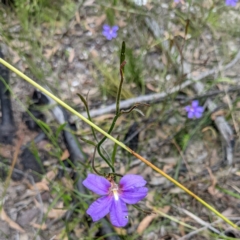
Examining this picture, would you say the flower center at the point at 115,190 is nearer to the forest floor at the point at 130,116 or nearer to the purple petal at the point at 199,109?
the forest floor at the point at 130,116

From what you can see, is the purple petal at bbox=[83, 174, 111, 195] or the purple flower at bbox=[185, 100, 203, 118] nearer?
the purple petal at bbox=[83, 174, 111, 195]

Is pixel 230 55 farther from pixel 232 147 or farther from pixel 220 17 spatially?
→ pixel 232 147

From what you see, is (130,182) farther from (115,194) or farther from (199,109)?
(199,109)

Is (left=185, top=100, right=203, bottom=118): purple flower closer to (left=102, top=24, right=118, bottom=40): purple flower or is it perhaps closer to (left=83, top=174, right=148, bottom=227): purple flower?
(left=102, top=24, right=118, bottom=40): purple flower

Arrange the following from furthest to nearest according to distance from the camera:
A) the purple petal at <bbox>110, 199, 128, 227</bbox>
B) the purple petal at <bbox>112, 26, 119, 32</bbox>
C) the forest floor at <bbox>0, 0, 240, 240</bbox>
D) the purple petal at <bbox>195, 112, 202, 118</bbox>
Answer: the purple petal at <bbox>112, 26, 119, 32</bbox> → the purple petal at <bbox>195, 112, 202, 118</bbox> → the forest floor at <bbox>0, 0, 240, 240</bbox> → the purple petal at <bbox>110, 199, 128, 227</bbox>

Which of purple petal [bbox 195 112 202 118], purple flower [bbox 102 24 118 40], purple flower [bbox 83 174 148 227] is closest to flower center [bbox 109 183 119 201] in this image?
purple flower [bbox 83 174 148 227]

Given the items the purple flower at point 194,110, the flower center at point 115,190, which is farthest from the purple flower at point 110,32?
the flower center at point 115,190
